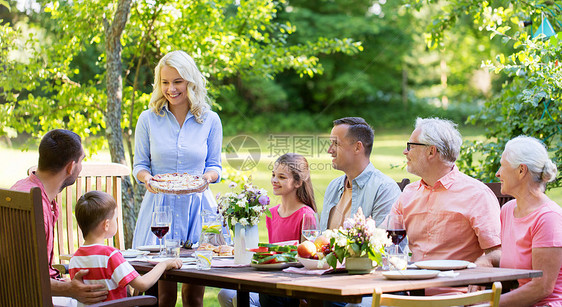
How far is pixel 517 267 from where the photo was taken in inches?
96.6

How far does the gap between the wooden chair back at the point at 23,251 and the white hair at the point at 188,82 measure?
1.20 meters

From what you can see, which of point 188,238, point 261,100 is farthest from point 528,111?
point 261,100

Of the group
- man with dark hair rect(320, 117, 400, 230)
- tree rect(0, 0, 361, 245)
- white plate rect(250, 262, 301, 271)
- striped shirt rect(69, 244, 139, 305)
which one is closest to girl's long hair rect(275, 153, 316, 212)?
man with dark hair rect(320, 117, 400, 230)

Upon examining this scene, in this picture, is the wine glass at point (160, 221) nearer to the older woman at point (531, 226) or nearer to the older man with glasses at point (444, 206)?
the older man with glasses at point (444, 206)

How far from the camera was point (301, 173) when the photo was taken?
10.9 ft

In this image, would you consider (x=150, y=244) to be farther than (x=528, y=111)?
No

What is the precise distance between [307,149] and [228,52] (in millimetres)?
3421

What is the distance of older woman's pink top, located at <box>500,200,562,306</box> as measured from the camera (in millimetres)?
2330

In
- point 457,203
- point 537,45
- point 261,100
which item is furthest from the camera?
point 261,100

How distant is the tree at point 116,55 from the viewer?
16.0 feet

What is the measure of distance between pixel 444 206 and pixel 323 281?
0.88 metres

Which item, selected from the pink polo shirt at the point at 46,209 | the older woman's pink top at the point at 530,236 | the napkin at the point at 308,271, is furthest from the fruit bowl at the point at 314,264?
the pink polo shirt at the point at 46,209

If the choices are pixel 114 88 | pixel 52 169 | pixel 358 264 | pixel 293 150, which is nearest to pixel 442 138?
pixel 358 264

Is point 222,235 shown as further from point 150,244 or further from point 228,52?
point 228,52
